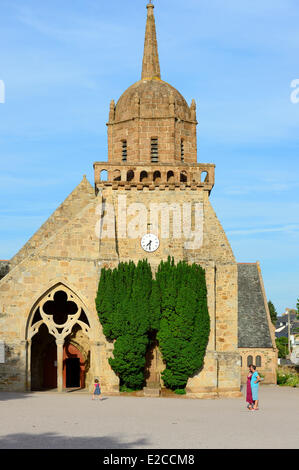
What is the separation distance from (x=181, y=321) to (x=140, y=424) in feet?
37.2

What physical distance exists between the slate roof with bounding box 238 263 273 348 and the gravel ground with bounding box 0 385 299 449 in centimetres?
2064

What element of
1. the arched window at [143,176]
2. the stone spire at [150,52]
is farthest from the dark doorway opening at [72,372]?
the stone spire at [150,52]

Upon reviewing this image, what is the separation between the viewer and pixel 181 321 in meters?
28.9

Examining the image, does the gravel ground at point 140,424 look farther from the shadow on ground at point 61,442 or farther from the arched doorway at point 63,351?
the arched doorway at point 63,351

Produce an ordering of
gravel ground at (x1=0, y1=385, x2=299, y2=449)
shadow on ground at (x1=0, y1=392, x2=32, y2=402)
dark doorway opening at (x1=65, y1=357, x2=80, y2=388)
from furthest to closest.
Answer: dark doorway opening at (x1=65, y1=357, x2=80, y2=388)
shadow on ground at (x1=0, y1=392, x2=32, y2=402)
gravel ground at (x1=0, y1=385, x2=299, y2=449)

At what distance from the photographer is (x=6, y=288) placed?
28547mm

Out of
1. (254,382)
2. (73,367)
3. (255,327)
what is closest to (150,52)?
(73,367)

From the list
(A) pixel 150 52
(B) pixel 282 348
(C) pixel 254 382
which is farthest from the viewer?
(B) pixel 282 348

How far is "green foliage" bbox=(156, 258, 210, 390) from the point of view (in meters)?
28.8

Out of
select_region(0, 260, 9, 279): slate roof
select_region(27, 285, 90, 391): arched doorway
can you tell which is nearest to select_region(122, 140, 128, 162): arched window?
select_region(27, 285, 90, 391): arched doorway

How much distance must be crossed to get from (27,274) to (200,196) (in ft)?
31.8

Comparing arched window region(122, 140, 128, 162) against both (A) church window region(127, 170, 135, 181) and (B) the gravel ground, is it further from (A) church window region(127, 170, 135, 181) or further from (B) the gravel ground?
(B) the gravel ground

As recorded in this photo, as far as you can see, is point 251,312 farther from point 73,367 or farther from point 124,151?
point 124,151
